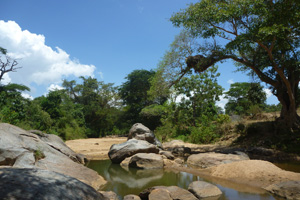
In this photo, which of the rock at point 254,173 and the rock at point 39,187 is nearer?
the rock at point 39,187

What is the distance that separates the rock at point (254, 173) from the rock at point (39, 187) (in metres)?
5.01

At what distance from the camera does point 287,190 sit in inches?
206

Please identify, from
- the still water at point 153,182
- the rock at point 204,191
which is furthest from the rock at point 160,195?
the still water at point 153,182

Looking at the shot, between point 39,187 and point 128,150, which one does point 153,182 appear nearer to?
point 128,150

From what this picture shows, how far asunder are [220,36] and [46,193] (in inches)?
496

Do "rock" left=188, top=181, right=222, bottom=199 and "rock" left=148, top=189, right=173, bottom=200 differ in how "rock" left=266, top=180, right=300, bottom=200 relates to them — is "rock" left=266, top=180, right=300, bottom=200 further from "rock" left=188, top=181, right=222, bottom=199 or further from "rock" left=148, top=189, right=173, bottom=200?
"rock" left=148, top=189, right=173, bottom=200

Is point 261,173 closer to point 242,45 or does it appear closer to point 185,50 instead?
point 242,45

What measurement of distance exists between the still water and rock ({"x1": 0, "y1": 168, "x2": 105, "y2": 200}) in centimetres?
261

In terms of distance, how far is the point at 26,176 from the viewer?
305 centimetres

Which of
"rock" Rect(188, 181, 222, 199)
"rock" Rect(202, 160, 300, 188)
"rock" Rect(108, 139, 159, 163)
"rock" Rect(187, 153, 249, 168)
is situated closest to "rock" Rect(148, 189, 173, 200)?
"rock" Rect(188, 181, 222, 199)

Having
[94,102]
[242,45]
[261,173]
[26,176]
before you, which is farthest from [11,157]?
[94,102]

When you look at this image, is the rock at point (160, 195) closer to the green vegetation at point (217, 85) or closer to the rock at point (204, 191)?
the rock at point (204, 191)

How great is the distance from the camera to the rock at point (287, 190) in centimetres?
505

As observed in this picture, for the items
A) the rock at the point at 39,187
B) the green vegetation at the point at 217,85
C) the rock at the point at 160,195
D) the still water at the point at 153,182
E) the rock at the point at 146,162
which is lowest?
the still water at the point at 153,182
